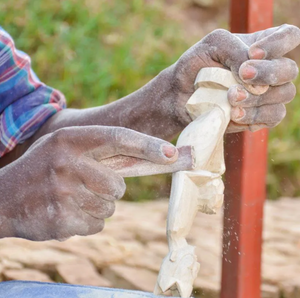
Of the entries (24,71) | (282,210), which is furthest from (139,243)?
(24,71)

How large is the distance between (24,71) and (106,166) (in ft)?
2.77

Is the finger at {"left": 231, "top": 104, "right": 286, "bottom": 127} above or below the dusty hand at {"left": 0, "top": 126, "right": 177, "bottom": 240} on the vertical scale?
above

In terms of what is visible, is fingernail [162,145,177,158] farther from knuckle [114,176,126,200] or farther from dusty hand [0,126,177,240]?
knuckle [114,176,126,200]

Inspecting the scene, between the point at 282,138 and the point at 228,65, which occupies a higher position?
the point at 282,138

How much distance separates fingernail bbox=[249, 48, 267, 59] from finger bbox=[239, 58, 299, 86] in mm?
16

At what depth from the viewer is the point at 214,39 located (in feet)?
4.81

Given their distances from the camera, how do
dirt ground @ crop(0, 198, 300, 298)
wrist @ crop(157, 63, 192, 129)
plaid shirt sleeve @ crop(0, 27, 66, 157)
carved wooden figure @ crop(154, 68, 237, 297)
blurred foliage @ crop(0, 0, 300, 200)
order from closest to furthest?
1. carved wooden figure @ crop(154, 68, 237, 297)
2. wrist @ crop(157, 63, 192, 129)
3. plaid shirt sleeve @ crop(0, 27, 66, 157)
4. dirt ground @ crop(0, 198, 300, 298)
5. blurred foliage @ crop(0, 0, 300, 200)

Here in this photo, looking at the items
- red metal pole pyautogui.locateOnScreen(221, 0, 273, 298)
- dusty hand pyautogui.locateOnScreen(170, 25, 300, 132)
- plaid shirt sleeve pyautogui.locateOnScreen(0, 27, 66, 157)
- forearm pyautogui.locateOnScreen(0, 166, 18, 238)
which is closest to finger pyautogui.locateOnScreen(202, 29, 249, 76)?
dusty hand pyautogui.locateOnScreen(170, 25, 300, 132)

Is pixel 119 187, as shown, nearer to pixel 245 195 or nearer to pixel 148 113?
pixel 148 113

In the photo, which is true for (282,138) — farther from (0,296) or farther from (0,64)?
(0,296)

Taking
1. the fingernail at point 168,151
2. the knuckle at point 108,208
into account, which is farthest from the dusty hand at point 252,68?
the knuckle at point 108,208

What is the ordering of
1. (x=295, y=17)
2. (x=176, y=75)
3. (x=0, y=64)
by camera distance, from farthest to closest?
1. (x=295, y=17)
2. (x=0, y=64)
3. (x=176, y=75)

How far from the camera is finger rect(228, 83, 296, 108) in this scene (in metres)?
1.36

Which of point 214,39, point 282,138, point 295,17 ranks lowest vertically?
point 214,39
